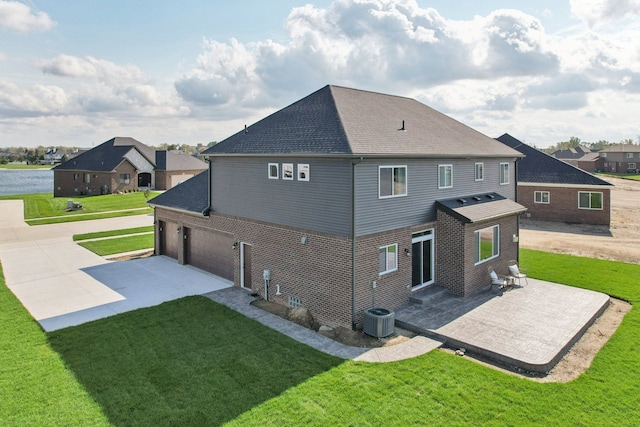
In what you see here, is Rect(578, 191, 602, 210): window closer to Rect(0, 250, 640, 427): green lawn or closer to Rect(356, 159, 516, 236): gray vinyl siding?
Rect(356, 159, 516, 236): gray vinyl siding

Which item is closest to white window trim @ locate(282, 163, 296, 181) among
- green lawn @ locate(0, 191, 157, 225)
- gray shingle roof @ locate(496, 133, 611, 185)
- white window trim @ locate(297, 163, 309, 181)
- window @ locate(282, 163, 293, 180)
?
window @ locate(282, 163, 293, 180)

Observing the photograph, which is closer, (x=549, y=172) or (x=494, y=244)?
(x=494, y=244)

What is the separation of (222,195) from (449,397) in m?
12.0

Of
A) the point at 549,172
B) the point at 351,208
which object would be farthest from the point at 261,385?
the point at 549,172

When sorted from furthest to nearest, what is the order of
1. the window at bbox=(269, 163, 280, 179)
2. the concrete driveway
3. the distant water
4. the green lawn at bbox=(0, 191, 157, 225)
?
the distant water → the green lawn at bbox=(0, 191, 157, 225) → the window at bbox=(269, 163, 280, 179) → the concrete driveway

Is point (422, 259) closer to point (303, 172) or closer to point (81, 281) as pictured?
point (303, 172)

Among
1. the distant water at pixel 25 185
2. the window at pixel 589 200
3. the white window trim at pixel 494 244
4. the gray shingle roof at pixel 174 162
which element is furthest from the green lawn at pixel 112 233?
the distant water at pixel 25 185

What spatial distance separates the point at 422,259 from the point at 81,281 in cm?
1399

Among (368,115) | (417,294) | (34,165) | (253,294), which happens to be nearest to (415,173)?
(368,115)

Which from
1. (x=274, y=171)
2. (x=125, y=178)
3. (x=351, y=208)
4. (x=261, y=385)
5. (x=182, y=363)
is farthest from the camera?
(x=125, y=178)

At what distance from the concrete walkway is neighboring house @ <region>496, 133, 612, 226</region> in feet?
83.5

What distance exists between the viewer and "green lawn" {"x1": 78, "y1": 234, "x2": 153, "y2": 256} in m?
23.6

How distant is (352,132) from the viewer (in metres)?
13.3

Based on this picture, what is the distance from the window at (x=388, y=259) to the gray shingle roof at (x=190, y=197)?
8.62 meters
